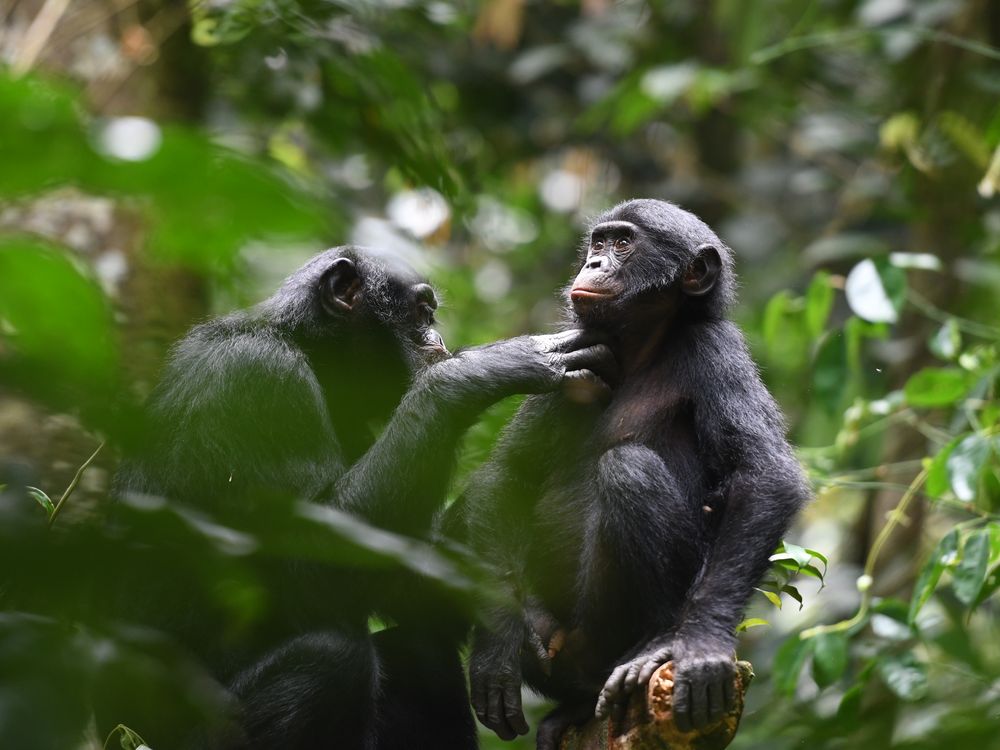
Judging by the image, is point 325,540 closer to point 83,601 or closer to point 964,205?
point 83,601

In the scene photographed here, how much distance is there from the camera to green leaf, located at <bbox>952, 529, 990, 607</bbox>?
449 cm

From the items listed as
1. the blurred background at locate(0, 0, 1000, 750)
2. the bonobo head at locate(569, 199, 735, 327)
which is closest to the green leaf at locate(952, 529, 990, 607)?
the blurred background at locate(0, 0, 1000, 750)

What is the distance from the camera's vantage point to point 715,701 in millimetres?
3619

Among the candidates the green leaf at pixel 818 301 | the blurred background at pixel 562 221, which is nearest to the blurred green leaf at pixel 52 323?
the blurred background at pixel 562 221

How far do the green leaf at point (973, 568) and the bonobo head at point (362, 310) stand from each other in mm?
2247

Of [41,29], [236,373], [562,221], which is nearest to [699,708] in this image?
[236,373]

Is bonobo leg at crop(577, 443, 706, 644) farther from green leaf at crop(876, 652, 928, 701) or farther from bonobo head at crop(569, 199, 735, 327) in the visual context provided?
green leaf at crop(876, 652, 928, 701)

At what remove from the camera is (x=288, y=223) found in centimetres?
96

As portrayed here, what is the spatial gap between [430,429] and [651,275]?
1.12m

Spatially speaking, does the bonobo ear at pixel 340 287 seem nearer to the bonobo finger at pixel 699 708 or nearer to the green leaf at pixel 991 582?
the bonobo finger at pixel 699 708

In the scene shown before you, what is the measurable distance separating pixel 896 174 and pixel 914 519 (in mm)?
2882

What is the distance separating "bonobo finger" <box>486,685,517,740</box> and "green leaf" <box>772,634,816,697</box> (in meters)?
1.40

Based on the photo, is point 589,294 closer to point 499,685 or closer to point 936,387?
point 499,685

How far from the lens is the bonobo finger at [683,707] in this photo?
3.61 m
